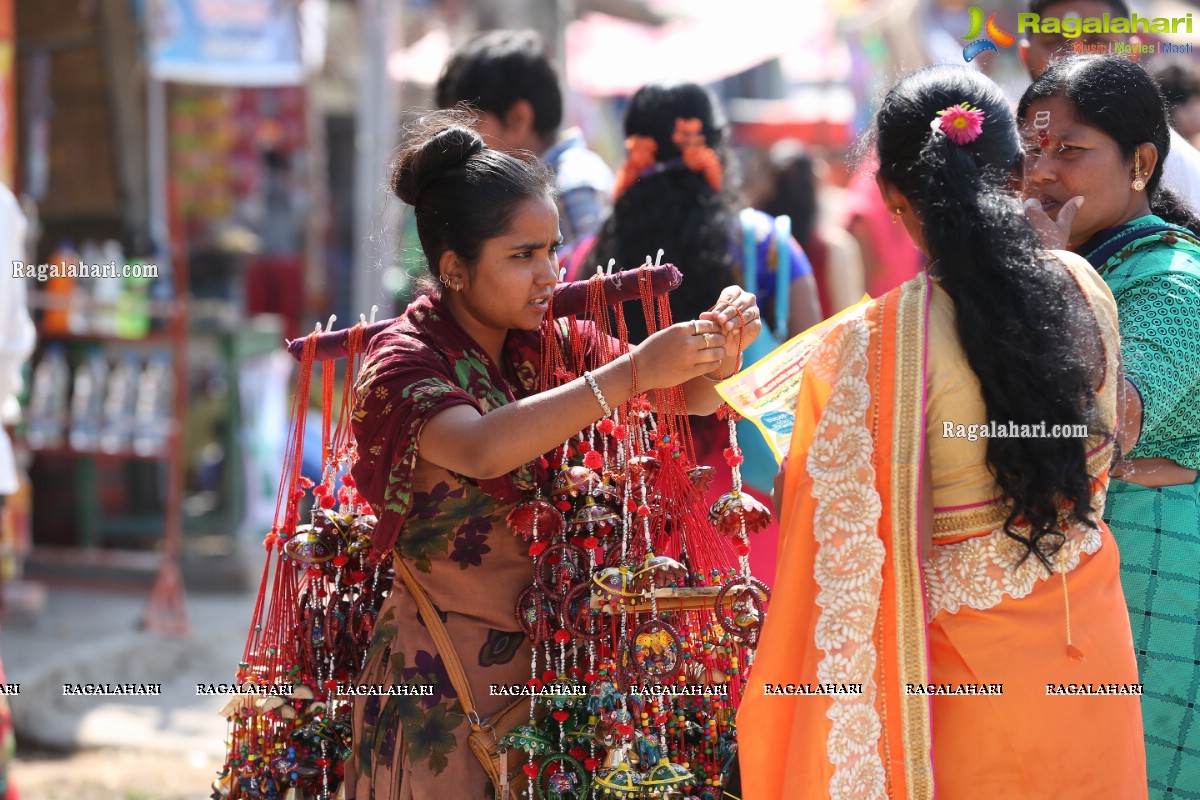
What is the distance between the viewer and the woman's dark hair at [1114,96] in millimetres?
2316

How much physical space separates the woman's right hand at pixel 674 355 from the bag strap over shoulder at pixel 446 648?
1.72ft

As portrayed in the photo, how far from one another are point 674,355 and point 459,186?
1.67 ft

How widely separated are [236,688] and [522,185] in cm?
106

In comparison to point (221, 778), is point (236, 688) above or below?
above

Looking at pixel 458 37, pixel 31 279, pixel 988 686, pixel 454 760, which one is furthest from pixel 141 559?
pixel 458 37

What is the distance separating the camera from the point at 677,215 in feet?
10.3

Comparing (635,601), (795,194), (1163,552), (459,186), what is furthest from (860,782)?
(795,194)

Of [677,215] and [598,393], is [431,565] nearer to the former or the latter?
[598,393]

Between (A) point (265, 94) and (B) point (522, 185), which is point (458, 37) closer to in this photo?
(A) point (265, 94)

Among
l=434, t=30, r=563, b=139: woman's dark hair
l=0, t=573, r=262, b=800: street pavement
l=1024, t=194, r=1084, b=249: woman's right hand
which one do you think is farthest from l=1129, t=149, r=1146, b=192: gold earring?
l=0, t=573, r=262, b=800: street pavement

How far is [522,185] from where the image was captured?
2193 millimetres

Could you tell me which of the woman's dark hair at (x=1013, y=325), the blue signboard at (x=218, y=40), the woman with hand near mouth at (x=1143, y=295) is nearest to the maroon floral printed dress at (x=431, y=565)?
the woman's dark hair at (x=1013, y=325)

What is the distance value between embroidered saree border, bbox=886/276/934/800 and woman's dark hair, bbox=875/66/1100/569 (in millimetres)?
79

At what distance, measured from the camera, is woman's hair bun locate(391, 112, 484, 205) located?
7.23ft
